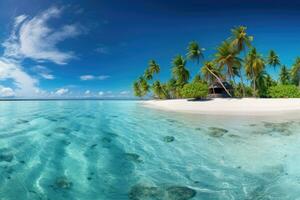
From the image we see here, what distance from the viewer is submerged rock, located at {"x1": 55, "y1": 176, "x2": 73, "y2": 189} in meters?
5.01

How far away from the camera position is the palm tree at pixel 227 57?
3331 cm

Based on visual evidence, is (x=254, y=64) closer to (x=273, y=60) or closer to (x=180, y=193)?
(x=273, y=60)

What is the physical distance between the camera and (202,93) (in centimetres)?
3419

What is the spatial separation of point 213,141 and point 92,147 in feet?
15.5

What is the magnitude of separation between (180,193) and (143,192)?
0.74 m

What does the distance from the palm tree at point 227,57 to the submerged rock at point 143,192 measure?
3120 cm

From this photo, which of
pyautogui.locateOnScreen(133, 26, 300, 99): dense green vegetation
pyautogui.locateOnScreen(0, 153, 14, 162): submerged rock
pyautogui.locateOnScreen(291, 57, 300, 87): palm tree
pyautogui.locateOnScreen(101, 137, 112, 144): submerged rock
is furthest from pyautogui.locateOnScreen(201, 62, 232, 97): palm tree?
pyautogui.locateOnScreen(0, 153, 14, 162): submerged rock

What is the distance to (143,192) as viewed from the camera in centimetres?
463

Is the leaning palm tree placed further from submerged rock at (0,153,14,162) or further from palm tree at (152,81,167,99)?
submerged rock at (0,153,14,162)

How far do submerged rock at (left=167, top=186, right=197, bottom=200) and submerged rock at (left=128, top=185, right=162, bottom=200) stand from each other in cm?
24

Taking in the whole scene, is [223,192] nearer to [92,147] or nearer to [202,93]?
[92,147]

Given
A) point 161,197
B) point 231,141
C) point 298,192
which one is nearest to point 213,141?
point 231,141

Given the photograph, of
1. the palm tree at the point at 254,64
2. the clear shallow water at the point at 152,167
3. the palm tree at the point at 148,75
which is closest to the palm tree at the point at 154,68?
the palm tree at the point at 148,75

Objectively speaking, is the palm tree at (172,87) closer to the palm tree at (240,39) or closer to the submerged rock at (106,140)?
the palm tree at (240,39)
